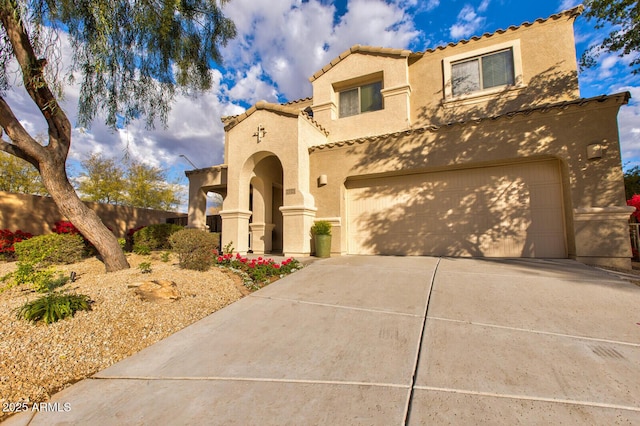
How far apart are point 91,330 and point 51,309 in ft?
1.93

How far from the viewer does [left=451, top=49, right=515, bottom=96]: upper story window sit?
8.80 meters

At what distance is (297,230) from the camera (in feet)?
27.9

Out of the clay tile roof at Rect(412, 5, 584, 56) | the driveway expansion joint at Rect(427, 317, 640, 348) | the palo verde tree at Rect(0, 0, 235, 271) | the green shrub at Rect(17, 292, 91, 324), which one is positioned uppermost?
the clay tile roof at Rect(412, 5, 584, 56)

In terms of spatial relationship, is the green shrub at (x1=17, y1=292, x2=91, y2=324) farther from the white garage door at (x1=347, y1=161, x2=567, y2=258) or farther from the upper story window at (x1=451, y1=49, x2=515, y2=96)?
the upper story window at (x1=451, y1=49, x2=515, y2=96)

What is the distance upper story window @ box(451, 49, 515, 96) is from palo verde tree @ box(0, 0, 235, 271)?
7520 millimetres

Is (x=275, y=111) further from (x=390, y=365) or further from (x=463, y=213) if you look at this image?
(x=390, y=365)

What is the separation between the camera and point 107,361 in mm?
2643

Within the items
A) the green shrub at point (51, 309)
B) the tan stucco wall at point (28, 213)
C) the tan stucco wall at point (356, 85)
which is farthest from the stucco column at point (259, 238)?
the tan stucco wall at point (28, 213)

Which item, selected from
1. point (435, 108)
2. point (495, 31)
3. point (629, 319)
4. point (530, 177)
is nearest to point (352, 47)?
point (435, 108)

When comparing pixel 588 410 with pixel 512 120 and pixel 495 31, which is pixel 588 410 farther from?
pixel 495 31

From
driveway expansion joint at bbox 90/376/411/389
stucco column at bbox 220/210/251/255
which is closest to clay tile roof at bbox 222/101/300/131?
stucco column at bbox 220/210/251/255

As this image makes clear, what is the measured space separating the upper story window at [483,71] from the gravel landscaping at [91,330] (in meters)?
9.41

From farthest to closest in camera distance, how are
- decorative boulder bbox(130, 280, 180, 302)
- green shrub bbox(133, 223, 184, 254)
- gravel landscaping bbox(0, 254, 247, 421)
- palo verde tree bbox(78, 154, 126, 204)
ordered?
palo verde tree bbox(78, 154, 126, 204) < green shrub bbox(133, 223, 184, 254) < decorative boulder bbox(130, 280, 180, 302) < gravel landscaping bbox(0, 254, 247, 421)

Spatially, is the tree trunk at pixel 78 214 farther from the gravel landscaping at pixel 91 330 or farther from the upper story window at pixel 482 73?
the upper story window at pixel 482 73
